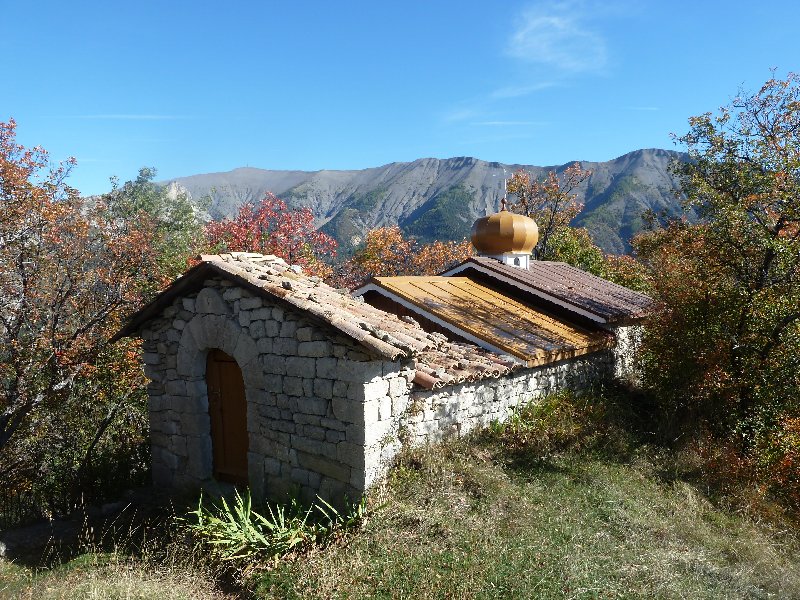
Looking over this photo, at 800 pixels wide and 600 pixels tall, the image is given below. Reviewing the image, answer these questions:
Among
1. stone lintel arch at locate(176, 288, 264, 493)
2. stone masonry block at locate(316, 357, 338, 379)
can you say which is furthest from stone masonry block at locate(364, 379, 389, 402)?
stone lintel arch at locate(176, 288, 264, 493)

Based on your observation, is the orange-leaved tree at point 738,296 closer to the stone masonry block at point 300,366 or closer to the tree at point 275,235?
the stone masonry block at point 300,366

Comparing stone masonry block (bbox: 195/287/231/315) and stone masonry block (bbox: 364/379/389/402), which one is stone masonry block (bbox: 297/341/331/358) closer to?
stone masonry block (bbox: 364/379/389/402)

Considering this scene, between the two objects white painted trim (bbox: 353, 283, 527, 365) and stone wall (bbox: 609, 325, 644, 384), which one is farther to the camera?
stone wall (bbox: 609, 325, 644, 384)

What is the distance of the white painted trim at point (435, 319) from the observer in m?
9.32

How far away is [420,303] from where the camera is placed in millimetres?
10453

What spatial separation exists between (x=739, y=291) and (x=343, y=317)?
7.11 m

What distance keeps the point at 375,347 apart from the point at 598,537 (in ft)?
10.7

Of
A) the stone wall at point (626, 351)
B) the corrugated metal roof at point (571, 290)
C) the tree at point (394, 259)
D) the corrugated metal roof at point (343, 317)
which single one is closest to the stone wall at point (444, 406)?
the corrugated metal roof at point (343, 317)

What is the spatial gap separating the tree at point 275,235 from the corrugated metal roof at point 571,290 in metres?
7.80

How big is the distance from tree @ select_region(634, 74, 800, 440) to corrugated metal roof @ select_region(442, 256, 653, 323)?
141 centimetres

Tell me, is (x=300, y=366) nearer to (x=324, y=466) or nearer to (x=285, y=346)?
(x=285, y=346)

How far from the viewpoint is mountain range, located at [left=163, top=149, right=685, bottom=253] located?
10000 cm

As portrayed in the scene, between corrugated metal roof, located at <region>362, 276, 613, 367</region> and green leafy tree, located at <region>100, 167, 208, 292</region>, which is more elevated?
green leafy tree, located at <region>100, 167, 208, 292</region>

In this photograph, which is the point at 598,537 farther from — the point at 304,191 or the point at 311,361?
the point at 304,191
